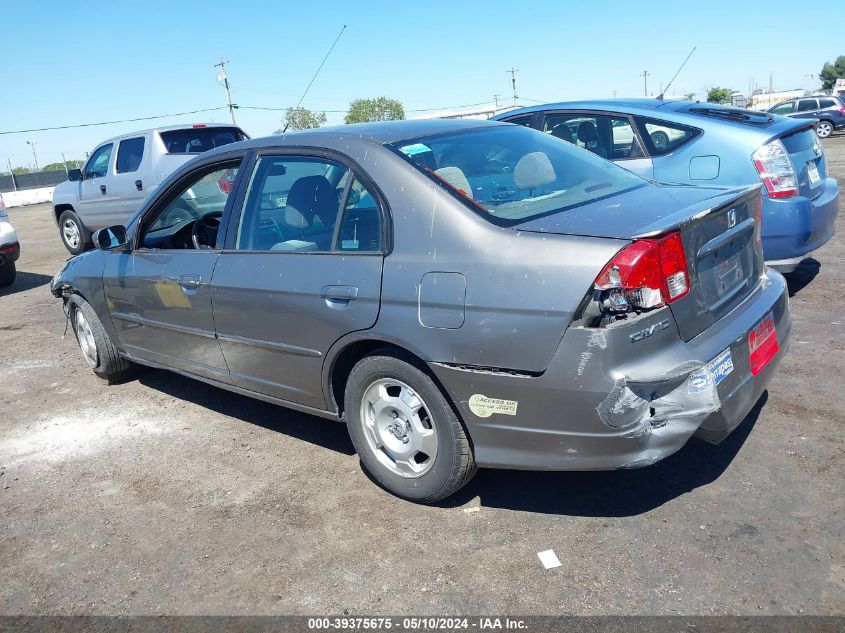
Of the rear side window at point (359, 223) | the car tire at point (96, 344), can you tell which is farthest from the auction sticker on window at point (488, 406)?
the car tire at point (96, 344)

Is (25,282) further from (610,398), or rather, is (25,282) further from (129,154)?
(610,398)

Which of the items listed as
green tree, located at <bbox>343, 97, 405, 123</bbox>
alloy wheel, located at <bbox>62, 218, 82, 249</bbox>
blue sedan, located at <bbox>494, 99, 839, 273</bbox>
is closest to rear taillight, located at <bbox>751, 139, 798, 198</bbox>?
blue sedan, located at <bbox>494, 99, 839, 273</bbox>

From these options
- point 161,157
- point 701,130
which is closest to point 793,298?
point 701,130

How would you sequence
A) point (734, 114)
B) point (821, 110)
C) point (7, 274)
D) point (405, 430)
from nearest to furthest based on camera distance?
1. point (405, 430)
2. point (734, 114)
3. point (7, 274)
4. point (821, 110)

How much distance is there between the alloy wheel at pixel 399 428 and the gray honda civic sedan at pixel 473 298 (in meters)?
0.01

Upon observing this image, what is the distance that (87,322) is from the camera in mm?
5363

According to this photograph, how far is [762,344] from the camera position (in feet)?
10.5

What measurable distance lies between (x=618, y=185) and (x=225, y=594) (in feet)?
8.20

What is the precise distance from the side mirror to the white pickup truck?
5197 mm

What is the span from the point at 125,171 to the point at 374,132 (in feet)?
28.5

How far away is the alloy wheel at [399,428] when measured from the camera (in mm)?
3205

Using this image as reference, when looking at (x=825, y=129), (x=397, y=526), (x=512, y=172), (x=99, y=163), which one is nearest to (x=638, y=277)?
(x=512, y=172)

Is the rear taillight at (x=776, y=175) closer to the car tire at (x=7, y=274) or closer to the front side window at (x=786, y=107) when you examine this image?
the car tire at (x=7, y=274)

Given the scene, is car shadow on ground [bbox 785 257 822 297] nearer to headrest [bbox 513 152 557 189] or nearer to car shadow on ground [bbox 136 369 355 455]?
headrest [bbox 513 152 557 189]
